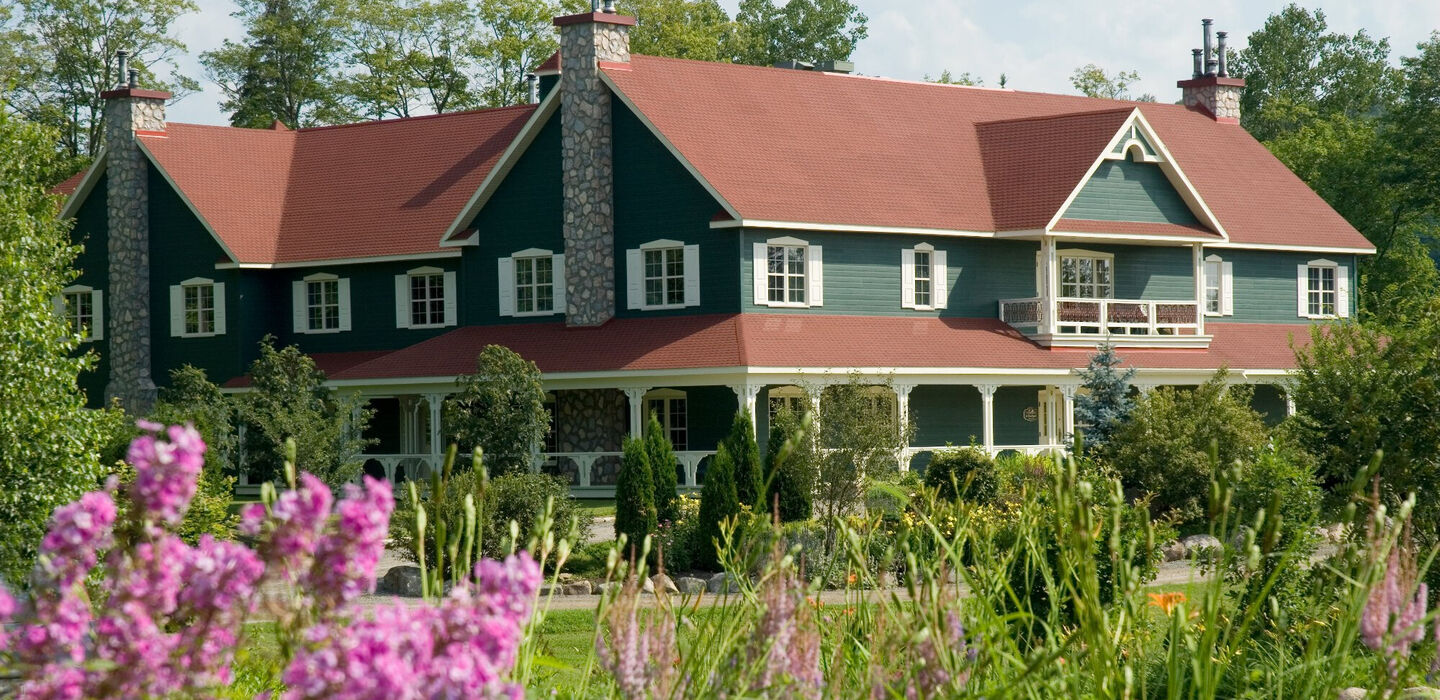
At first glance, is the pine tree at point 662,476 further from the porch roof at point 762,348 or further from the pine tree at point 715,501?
the porch roof at point 762,348

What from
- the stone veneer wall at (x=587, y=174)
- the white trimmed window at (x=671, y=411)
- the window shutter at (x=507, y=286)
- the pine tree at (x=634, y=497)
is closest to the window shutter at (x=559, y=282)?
the stone veneer wall at (x=587, y=174)

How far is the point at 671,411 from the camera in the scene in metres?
36.4

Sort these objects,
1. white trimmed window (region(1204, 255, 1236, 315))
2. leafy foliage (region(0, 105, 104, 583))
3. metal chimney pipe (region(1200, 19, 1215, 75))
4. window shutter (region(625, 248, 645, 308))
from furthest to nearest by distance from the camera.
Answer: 1. metal chimney pipe (region(1200, 19, 1215, 75))
2. white trimmed window (region(1204, 255, 1236, 315))
3. window shutter (region(625, 248, 645, 308))
4. leafy foliage (region(0, 105, 104, 583))

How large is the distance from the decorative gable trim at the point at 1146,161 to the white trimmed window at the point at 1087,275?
212 centimetres

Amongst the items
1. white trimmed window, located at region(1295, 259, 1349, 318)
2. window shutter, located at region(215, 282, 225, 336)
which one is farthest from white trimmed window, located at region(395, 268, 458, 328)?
white trimmed window, located at region(1295, 259, 1349, 318)

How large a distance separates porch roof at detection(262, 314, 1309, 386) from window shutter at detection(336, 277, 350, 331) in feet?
8.62

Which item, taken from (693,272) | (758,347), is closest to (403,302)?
(693,272)

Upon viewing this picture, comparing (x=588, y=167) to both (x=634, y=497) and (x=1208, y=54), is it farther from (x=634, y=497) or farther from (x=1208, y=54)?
(x=1208, y=54)

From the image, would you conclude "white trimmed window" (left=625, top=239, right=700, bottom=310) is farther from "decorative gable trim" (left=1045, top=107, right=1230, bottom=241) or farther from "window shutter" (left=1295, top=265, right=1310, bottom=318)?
"window shutter" (left=1295, top=265, right=1310, bottom=318)

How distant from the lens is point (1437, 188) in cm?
5538

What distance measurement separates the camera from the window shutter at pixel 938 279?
36.7 metres

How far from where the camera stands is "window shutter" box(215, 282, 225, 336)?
4169cm

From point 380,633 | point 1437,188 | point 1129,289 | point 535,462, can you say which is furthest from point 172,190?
point 380,633

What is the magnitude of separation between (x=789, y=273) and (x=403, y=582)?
49.7ft
